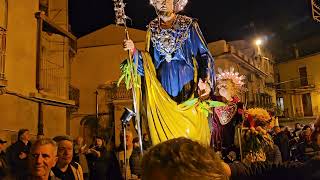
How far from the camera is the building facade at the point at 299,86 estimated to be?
45.7 m

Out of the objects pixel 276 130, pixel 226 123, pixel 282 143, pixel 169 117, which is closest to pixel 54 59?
pixel 276 130

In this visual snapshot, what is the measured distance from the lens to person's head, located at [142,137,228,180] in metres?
1.44

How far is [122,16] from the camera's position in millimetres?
5676

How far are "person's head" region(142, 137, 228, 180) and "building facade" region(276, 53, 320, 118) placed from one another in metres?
45.9

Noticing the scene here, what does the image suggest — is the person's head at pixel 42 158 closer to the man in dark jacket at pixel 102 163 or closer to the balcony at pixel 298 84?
the man in dark jacket at pixel 102 163

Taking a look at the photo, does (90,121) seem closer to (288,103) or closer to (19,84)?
(19,84)

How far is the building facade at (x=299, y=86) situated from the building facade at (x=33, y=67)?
100ft

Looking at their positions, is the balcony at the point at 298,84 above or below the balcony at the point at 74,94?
above

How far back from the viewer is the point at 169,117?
222 inches

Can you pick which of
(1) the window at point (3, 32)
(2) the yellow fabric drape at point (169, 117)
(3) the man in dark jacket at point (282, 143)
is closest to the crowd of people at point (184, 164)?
(2) the yellow fabric drape at point (169, 117)

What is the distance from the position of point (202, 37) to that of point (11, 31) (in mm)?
13034

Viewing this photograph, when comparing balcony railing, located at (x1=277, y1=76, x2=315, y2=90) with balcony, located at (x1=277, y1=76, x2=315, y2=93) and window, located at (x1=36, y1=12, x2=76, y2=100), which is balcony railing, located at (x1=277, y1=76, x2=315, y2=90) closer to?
balcony, located at (x1=277, y1=76, x2=315, y2=93)

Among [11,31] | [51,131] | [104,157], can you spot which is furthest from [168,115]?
[51,131]

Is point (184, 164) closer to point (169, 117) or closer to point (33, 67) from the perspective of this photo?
point (169, 117)
